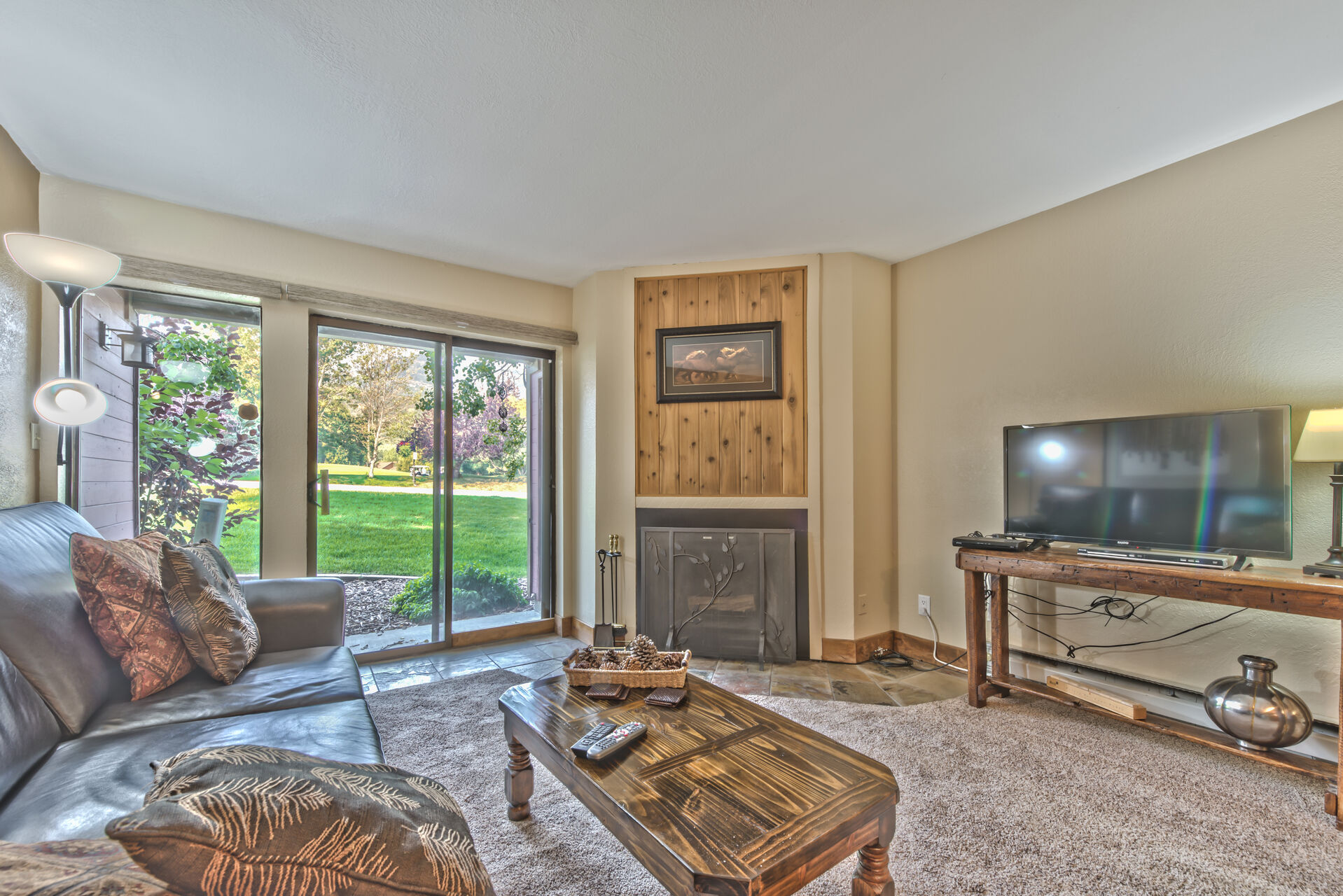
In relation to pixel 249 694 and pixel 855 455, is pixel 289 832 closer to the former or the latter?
pixel 249 694

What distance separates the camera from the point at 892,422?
360 cm

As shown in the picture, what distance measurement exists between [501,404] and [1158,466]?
11.7 ft

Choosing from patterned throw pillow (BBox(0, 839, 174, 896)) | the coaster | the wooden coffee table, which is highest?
patterned throw pillow (BBox(0, 839, 174, 896))

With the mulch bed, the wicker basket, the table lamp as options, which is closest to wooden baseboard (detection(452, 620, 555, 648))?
the mulch bed

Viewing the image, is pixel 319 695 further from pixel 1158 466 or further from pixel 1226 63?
pixel 1226 63

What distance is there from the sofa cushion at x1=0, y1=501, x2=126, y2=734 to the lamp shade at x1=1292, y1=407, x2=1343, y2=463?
380 centimetres

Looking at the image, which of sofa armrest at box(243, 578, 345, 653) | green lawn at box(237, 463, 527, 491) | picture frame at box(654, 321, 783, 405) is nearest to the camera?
sofa armrest at box(243, 578, 345, 653)

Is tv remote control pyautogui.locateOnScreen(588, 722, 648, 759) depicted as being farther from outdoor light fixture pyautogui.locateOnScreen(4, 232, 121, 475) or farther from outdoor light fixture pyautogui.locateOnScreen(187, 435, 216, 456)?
outdoor light fixture pyautogui.locateOnScreen(187, 435, 216, 456)

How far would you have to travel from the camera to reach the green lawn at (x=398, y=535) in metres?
3.01

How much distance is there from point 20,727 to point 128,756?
213 mm

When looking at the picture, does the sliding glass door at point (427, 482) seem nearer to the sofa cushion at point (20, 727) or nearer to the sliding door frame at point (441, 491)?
the sliding door frame at point (441, 491)

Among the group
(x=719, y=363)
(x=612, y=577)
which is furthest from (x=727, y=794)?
(x=719, y=363)

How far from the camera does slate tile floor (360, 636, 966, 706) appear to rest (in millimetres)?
2826

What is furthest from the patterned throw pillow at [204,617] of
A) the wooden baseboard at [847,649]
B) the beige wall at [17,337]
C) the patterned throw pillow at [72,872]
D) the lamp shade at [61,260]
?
the wooden baseboard at [847,649]
